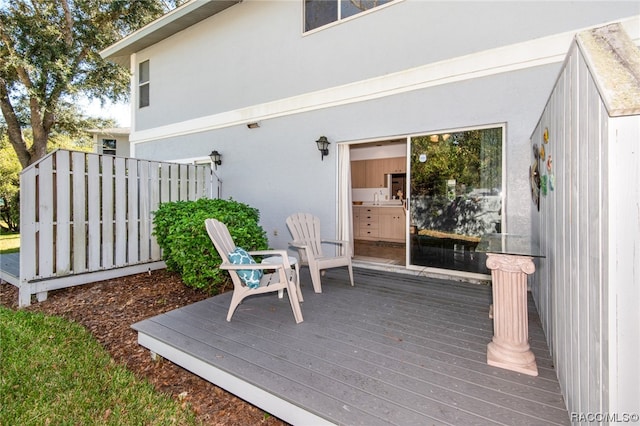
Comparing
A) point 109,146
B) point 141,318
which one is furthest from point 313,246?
point 109,146

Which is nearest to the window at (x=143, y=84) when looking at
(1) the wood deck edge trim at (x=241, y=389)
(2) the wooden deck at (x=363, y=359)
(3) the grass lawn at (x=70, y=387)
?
(3) the grass lawn at (x=70, y=387)

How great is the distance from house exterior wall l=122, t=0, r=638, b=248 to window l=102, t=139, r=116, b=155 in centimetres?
805

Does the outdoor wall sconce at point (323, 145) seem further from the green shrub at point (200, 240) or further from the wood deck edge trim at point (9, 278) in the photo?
the wood deck edge trim at point (9, 278)

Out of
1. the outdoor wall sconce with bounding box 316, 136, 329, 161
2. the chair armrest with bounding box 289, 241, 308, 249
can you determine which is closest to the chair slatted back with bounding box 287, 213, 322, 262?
the chair armrest with bounding box 289, 241, 308, 249

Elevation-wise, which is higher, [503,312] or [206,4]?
[206,4]

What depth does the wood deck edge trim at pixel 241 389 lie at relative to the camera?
175 centimetres

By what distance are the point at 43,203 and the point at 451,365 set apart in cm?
483

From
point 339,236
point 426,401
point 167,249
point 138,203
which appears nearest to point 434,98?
point 339,236

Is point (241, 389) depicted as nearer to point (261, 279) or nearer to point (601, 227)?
point (261, 279)

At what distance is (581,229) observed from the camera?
1.40m

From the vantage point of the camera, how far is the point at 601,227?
115 centimetres

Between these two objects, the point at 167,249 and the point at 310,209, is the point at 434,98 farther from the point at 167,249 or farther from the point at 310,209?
the point at 167,249

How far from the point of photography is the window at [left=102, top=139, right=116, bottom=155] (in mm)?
14247

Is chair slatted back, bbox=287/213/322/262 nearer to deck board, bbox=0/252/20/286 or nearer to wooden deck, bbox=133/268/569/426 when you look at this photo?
wooden deck, bbox=133/268/569/426
